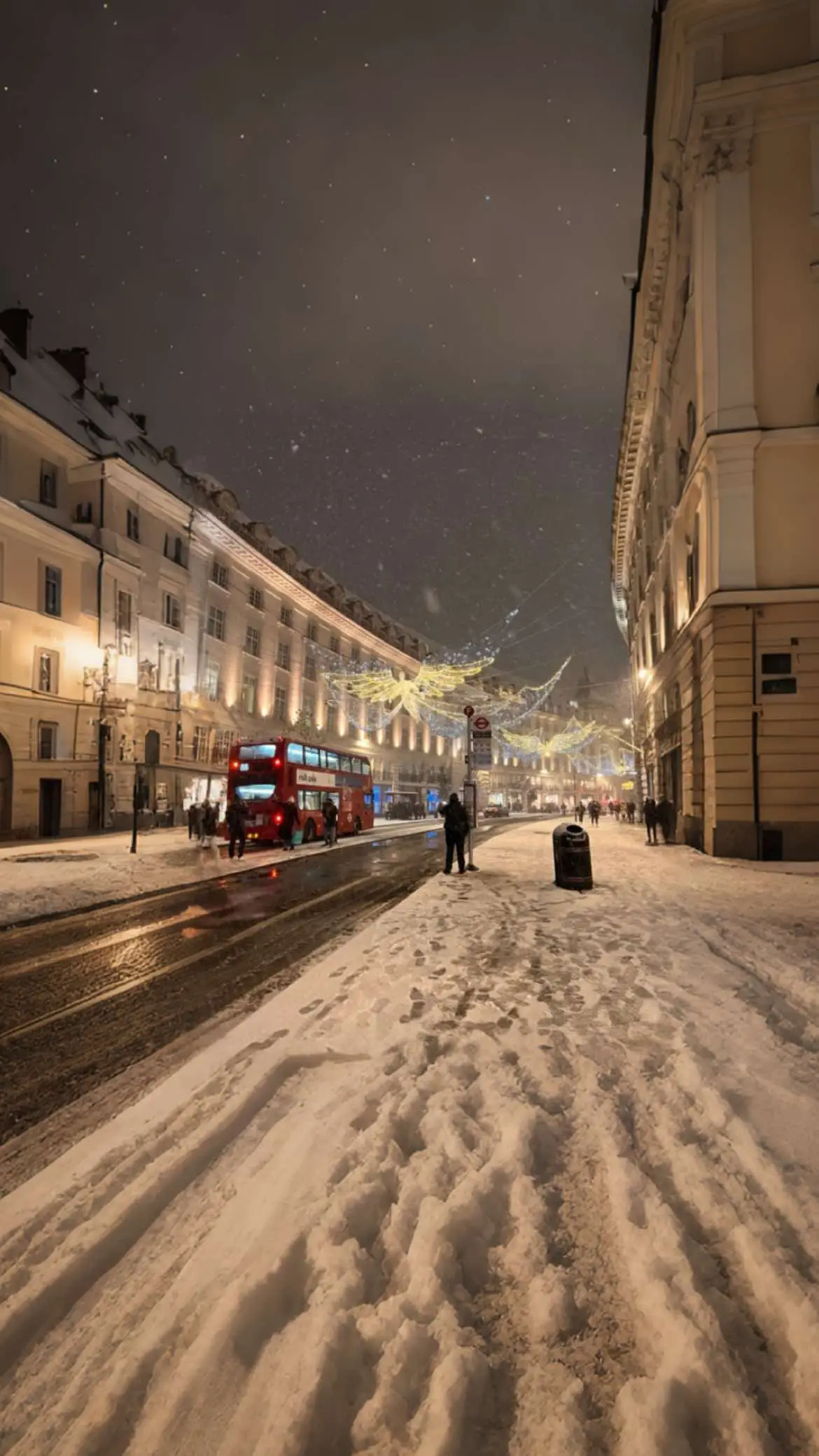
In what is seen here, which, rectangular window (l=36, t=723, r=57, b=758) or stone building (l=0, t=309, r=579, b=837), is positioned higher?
stone building (l=0, t=309, r=579, b=837)

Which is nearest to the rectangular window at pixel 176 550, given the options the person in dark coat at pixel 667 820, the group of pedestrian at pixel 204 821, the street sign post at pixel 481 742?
the group of pedestrian at pixel 204 821

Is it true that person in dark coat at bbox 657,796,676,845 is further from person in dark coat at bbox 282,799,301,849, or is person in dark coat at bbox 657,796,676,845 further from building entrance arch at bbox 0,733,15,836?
building entrance arch at bbox 0,733,15,836

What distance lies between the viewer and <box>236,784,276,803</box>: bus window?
24.1 metres

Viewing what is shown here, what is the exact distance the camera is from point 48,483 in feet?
95.9

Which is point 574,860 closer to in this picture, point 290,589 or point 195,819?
point 195,819

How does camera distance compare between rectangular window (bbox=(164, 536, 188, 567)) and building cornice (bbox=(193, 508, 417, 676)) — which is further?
building cornice (bbox=(193, 508, 417, 676))

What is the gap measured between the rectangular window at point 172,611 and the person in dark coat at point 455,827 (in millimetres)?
24792

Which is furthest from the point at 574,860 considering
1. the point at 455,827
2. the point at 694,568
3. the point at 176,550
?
the point at 176,550

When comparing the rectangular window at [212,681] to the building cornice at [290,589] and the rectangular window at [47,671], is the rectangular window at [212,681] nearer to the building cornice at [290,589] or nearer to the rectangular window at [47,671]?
the building cornice at [290,589]

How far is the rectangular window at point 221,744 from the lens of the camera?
38.4 m

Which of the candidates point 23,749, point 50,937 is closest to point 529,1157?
point 50,937

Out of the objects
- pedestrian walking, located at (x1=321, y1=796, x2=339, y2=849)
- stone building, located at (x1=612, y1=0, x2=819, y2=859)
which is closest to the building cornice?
pedestrian walking, located at (x1=321, y1=796, x2=339, y2=849)

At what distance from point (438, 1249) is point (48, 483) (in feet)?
108

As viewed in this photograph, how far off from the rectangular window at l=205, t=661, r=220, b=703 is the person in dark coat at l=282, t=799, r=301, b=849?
52.5ft
